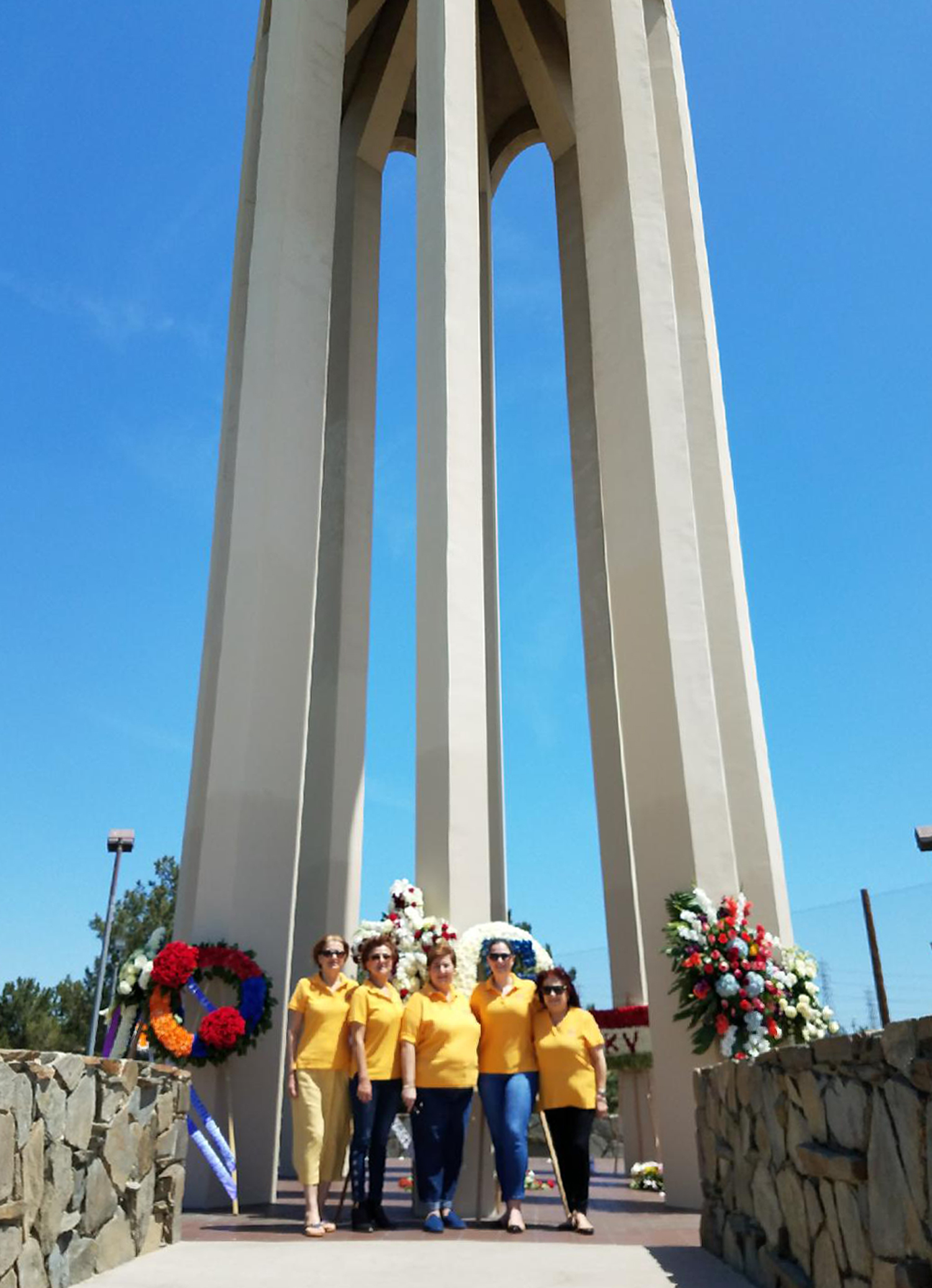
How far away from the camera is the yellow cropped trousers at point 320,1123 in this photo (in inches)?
245

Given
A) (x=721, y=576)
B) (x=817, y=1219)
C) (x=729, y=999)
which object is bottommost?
(x=817, y=1219)

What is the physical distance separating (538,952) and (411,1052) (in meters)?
2.03

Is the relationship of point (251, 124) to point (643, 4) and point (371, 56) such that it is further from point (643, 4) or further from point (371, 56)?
point (643, 4)

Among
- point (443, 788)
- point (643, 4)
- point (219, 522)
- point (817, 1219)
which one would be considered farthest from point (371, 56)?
point (817, 1219)

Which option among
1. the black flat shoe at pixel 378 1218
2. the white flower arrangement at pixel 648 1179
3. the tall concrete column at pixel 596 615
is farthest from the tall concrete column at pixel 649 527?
the black flat shoe at pixel 378 1218

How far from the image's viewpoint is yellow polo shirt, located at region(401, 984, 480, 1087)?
251 inches

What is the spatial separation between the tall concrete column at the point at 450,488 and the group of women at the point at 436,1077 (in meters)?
2.25

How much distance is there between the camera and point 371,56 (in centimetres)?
1695

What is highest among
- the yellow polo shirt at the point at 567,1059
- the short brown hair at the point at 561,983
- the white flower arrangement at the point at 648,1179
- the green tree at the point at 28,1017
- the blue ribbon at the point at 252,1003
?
the green tree at the point at 28,1017

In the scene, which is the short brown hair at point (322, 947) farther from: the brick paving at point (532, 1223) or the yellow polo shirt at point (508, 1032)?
the brick paving at point (532, 1223)

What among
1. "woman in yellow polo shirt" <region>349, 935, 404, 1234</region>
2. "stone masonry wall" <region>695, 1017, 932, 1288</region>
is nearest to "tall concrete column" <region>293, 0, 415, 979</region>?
"woman in yellow polo shirt" <region>349, 935, 404, 1234</region>

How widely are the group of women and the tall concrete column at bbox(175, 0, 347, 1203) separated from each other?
2800 millimetres

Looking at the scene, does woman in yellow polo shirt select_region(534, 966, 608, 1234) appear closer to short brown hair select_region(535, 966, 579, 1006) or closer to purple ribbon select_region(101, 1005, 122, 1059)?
short brown hair select_region(535, 966, 579, 1006)

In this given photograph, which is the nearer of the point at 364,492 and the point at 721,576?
the point at 721,576
